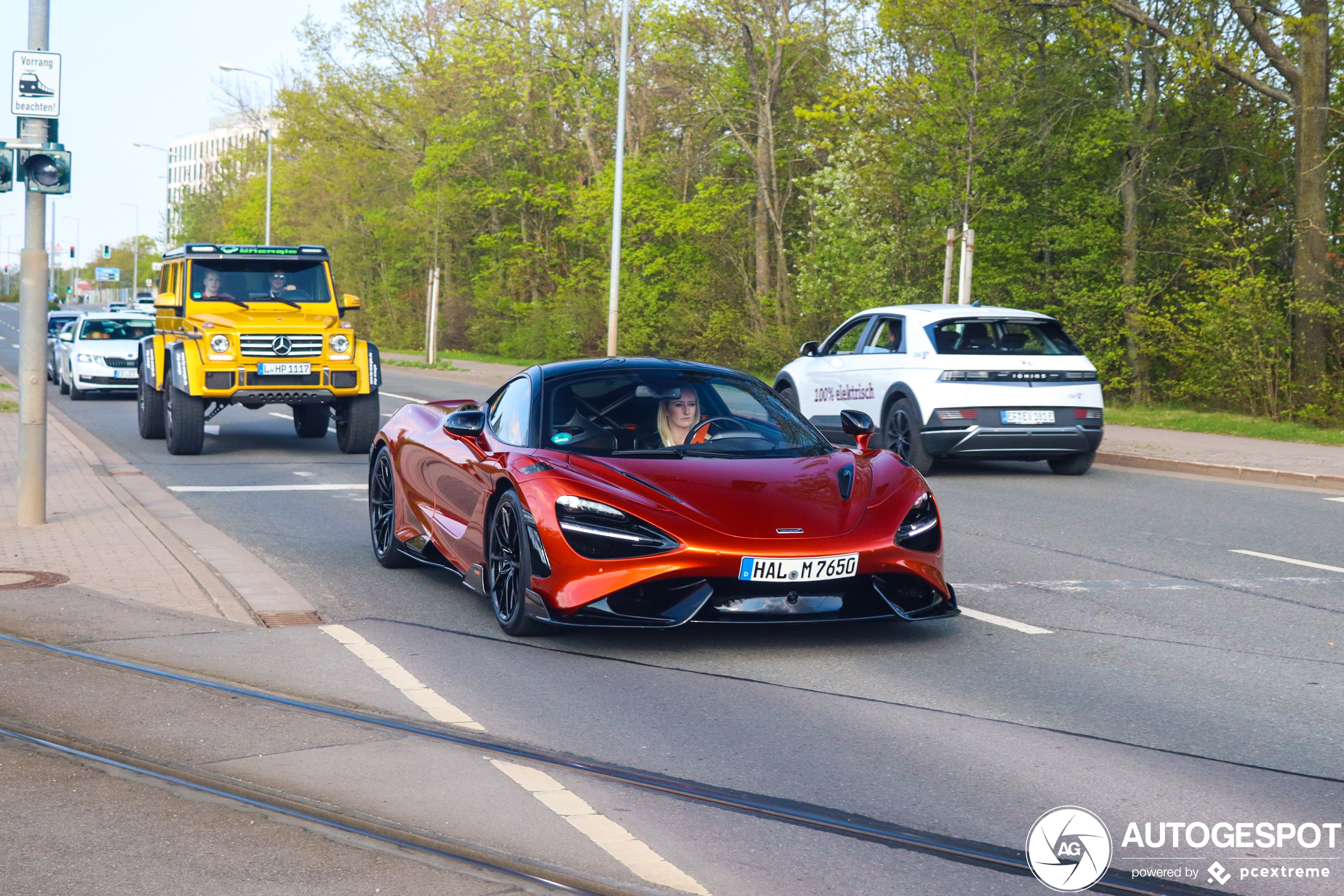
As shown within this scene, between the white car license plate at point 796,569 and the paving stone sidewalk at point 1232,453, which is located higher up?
the white car license plate at point 796,569

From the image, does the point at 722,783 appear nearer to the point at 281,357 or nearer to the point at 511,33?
the point at 281,357

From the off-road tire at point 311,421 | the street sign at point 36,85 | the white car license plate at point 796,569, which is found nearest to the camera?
the white car license plate at point 796,569

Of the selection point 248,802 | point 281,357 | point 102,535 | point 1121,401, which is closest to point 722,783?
point 248,802

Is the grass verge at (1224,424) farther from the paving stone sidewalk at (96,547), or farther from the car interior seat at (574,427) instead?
the paving stone sidewalk at (96,547)

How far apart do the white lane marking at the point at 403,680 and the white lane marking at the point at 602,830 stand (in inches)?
24.6

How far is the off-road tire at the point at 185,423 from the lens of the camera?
53.4 feet

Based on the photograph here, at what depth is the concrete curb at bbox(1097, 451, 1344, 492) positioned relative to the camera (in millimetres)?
15469

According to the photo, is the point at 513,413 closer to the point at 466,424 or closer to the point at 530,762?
the point at 466,424

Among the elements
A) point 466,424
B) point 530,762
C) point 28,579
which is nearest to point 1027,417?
point 466,424

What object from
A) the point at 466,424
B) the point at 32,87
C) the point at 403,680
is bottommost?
the point at 403,680

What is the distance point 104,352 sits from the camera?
26797mm

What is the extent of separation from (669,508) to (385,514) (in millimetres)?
Answer: 3354

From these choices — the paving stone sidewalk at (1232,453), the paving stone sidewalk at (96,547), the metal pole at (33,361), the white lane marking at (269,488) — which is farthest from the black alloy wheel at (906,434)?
the metal pole at (33,361)

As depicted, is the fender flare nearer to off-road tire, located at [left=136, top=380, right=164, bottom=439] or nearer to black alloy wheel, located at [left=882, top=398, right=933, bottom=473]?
black alloy wheel, located at [left=882, top=398, right=933, bottom=473]
